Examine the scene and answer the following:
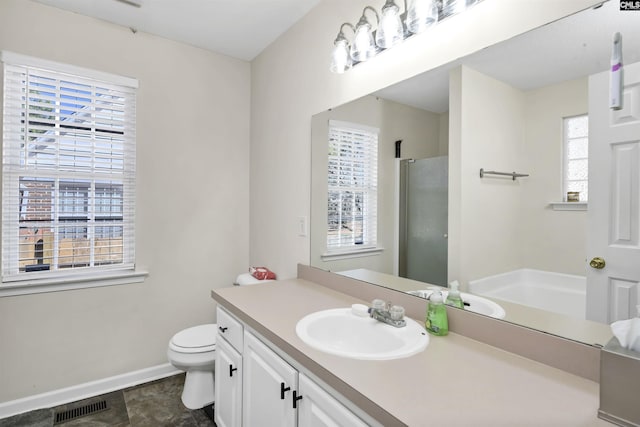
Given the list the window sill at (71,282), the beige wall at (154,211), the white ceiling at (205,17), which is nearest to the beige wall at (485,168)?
the white ceiling at (205,17)

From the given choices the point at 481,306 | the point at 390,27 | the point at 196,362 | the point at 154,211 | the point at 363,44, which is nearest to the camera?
the point at 481,306

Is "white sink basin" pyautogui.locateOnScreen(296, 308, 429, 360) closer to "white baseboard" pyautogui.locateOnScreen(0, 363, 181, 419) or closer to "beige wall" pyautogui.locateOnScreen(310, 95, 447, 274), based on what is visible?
"beige wall" pyautogui.locateOnScreen(310, 95, 447, 274)

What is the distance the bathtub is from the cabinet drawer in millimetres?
1049

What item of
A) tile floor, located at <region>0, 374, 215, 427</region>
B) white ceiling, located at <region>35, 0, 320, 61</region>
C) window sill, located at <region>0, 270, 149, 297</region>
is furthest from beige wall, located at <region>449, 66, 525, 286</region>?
window sill, located at <region>0, 270, 149, 297</region>

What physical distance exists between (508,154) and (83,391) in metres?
2.82

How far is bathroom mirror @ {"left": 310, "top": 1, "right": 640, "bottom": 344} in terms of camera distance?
0.96 m

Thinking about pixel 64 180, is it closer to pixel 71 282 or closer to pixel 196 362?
pixel 71 282

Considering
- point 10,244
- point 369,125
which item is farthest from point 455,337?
point 10,244

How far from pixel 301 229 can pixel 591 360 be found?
5.20 feet

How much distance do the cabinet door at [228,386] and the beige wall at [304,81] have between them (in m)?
0.74

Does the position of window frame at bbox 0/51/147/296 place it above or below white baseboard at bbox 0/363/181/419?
above

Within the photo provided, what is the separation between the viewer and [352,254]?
5.90 ft

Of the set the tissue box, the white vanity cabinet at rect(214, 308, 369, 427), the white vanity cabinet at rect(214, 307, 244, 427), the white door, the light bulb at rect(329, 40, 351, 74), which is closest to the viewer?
the tissue box

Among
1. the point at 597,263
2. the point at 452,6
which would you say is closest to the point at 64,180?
the point at 452,6
